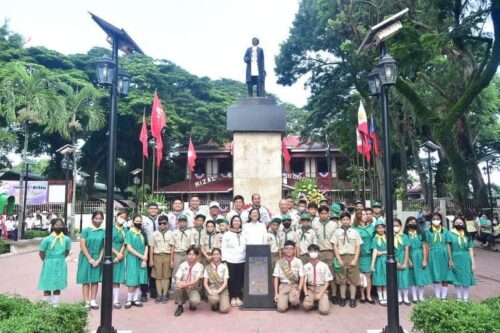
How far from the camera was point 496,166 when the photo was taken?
3525 cm

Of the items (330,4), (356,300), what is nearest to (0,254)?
(356,300)

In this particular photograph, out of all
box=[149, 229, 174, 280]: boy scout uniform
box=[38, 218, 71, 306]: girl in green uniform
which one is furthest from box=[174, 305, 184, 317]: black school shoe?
box=[38, 218, 71, 306]: girl in green uniform

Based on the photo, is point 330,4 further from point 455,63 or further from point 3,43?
point 3,43

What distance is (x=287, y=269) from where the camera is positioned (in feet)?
21.6

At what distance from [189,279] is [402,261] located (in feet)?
12.1

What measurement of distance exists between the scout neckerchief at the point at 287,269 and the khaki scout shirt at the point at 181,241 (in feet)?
5.77

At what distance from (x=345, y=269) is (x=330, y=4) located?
695 inches

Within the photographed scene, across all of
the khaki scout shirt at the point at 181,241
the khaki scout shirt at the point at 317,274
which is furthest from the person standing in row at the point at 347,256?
the khaki scout shirt at the point at 181,241

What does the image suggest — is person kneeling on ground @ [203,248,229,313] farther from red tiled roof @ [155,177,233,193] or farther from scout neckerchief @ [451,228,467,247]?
red tiled roof @ [155,177,233,193]

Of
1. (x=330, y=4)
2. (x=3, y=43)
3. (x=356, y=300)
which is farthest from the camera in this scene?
(x=3, y=43)

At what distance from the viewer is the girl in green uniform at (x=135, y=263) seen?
23.2 feet

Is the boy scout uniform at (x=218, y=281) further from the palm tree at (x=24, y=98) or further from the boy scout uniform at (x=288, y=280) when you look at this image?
the palm tree at (x=24, y=98)

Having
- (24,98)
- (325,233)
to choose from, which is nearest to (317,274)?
(325,233)

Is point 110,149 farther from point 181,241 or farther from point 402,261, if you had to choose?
point 402,261
